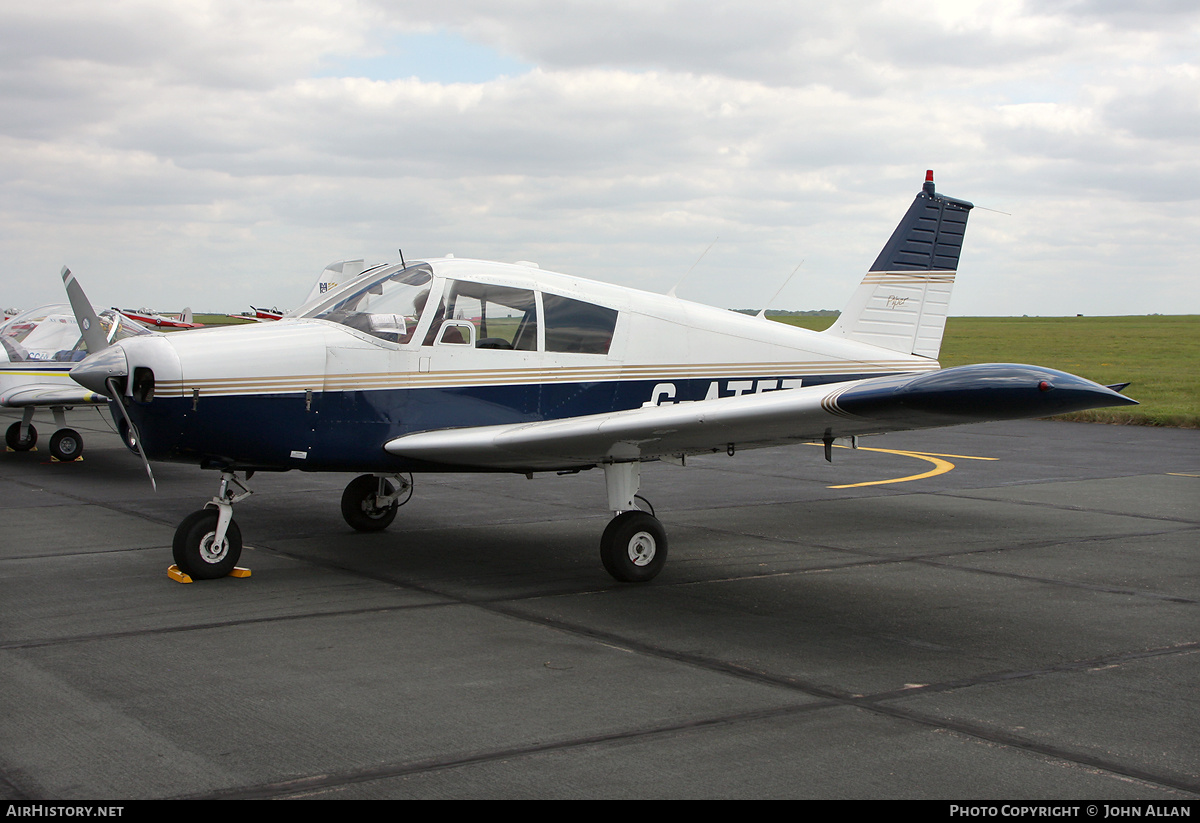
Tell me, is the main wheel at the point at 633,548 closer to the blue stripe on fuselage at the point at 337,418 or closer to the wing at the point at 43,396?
the blue stripe on fuselage at the point at 337,418

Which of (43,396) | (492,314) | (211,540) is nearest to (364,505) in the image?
(211,540)

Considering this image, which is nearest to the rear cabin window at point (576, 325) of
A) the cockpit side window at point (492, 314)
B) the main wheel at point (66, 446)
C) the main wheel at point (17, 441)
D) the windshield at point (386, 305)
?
the cockpit side window at point (492, 314)

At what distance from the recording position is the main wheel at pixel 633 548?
7188mm


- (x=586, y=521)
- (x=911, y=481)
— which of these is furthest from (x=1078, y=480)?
(x=586, y=521)

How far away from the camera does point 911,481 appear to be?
42.3 ft

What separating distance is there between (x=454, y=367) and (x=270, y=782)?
4099 millimetres

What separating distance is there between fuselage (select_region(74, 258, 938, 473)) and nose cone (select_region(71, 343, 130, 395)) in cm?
2

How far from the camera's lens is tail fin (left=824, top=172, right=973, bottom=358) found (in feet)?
31.8

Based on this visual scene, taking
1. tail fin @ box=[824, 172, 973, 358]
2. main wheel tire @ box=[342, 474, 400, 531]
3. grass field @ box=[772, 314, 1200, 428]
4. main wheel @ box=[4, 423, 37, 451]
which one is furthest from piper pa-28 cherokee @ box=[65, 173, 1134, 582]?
main wheel @ box=[4, 423, 37, 451]

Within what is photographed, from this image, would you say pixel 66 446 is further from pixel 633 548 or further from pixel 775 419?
pixel 775 419

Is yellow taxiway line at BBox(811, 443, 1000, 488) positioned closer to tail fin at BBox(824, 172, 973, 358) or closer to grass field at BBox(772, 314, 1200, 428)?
grass field at BBox(772, 314, 1200, 428)

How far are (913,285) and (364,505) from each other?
5.60 meters

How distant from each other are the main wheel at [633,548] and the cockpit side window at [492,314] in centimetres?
151

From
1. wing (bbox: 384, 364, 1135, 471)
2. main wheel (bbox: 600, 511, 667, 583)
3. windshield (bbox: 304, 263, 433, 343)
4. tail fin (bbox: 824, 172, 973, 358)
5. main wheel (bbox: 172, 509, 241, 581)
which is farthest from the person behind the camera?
tail fin (bbox: 824, 172, 973, 358)
